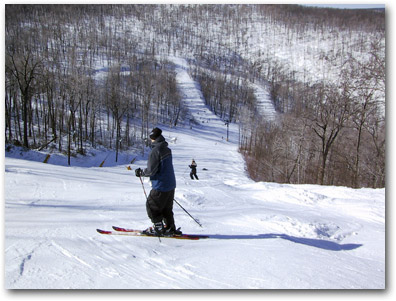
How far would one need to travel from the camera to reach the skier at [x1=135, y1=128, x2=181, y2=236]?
4031mm

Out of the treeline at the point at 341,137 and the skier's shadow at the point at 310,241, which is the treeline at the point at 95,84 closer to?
the treeline at the point at 341,137

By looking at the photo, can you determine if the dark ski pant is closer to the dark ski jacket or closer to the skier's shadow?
the dark ski jacket

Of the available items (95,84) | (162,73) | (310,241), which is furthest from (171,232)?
(162,73)

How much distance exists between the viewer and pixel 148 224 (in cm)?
501

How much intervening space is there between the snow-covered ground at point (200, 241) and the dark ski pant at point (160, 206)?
0.35 m

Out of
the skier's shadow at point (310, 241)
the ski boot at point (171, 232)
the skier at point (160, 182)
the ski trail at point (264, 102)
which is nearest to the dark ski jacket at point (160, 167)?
the skier at point (160, 182)

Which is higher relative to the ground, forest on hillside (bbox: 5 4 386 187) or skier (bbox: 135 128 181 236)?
forest on hillside (bbox: 5 4 386 187)

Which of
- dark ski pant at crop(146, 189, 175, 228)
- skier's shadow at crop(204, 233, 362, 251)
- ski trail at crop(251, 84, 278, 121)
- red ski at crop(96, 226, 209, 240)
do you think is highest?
ski trail at crop(251, 84, 278, 121)

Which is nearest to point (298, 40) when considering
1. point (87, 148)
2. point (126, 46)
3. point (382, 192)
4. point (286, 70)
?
point (286, 70)

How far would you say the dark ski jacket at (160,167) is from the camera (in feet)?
13.2

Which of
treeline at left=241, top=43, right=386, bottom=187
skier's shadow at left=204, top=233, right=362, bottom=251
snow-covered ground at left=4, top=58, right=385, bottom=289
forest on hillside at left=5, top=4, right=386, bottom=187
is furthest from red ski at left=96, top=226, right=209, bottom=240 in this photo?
forest on hillside at left=5, top=4, right=386, bottom=187

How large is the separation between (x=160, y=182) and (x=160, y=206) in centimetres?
41

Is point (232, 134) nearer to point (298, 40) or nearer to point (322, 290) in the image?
point (298, 40)

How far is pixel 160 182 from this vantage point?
414cm
